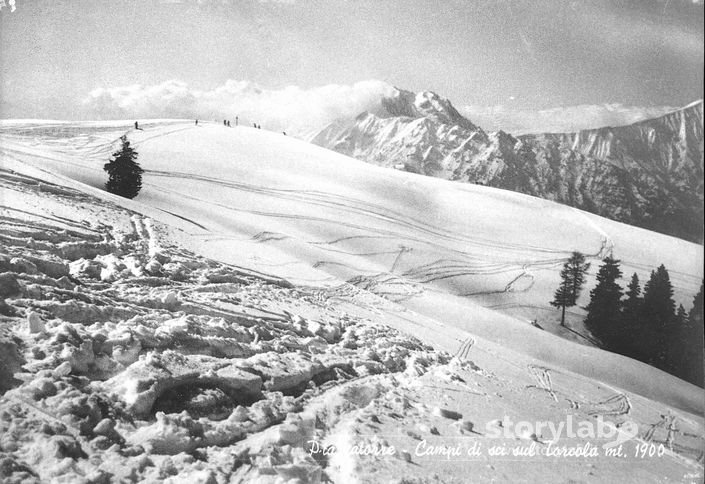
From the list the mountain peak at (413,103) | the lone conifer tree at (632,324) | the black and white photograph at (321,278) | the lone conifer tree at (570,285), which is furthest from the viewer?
the lone conifer tree at (570,285)

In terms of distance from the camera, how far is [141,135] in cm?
1305

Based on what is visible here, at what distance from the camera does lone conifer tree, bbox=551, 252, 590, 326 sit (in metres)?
10.3

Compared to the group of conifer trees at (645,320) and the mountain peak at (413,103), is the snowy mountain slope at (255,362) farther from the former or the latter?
the mountain peak at (413,103)

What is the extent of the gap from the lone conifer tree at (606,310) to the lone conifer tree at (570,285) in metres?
0.38

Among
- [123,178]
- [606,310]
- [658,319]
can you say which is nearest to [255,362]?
[123,178]

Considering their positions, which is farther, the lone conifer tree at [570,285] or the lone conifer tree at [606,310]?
the lone conifer tree at [570,285]

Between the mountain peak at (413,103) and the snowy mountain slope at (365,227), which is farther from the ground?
the mountain peak at (413,103)

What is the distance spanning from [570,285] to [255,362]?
30.3 ft

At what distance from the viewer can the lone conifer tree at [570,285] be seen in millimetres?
10266

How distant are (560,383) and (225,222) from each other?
6663 mm

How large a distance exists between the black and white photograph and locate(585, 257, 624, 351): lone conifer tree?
8cm

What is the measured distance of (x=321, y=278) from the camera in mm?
7102

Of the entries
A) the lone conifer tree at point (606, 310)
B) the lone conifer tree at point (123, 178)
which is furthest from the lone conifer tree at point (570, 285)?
the lone conifer tree at point (123, 178)

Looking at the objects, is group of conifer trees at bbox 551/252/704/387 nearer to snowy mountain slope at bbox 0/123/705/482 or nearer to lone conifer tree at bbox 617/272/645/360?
lone conifer tree at bbox 617/272/645/360
